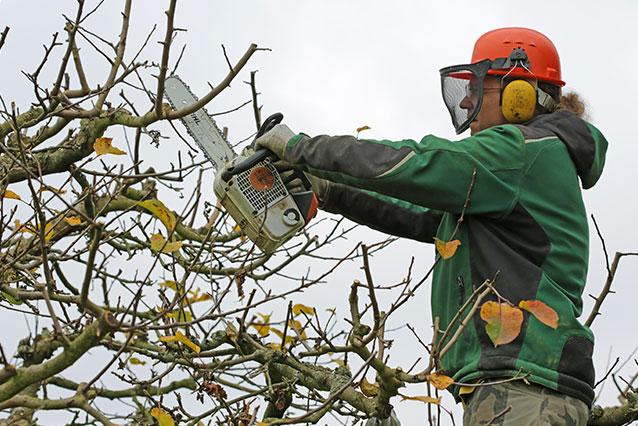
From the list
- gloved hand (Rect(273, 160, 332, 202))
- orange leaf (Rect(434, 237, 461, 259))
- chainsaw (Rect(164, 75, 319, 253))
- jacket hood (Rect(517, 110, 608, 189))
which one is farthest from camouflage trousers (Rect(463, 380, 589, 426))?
gloved hand (Rect(273, 160, 332, 202))

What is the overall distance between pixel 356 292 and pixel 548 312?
1.94 ft

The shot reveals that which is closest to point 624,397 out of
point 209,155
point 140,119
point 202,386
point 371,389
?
point 371,389

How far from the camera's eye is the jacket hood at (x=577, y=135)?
10.1 feet

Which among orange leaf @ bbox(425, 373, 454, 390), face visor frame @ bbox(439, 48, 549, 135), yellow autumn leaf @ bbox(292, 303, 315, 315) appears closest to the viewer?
orange leaf @ bbox(425, 373, 454, 390)

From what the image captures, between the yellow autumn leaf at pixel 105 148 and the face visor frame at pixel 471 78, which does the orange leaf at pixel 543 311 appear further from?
the yellow autumn leaf at pixel 105 148

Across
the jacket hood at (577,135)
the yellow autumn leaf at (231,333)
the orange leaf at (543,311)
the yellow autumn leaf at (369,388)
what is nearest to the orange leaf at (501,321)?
the orange leaf at (543,311)

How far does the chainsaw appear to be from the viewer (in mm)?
3332

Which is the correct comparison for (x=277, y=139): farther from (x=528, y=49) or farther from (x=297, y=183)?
(x=528, y=49)

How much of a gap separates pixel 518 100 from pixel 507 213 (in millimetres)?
630

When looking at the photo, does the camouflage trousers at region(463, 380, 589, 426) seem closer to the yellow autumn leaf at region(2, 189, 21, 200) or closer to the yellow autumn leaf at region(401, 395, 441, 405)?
the yellow autumn leaf at region(401, 395, 441, 405)

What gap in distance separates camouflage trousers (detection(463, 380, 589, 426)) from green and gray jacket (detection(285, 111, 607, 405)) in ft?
0.13

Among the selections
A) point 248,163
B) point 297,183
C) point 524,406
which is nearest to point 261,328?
point 297,183

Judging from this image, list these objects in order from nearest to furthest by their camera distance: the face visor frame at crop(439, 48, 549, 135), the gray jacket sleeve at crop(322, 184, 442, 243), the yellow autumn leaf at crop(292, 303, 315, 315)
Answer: the face visor frame at crop(439, 48, 549, 135) < the gray jacket sleeve at crop(322, 184, 442, 243) < the yellow autumn leaf at crop(292, 303, 315, 315)

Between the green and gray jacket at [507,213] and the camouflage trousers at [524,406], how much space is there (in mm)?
39
